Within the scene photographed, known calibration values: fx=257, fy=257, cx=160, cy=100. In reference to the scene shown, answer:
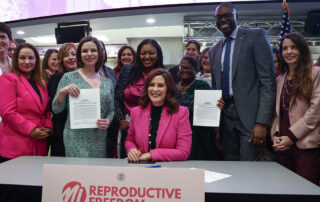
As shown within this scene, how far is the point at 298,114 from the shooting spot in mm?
2096

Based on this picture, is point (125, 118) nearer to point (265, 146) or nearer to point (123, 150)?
point (123, 150)

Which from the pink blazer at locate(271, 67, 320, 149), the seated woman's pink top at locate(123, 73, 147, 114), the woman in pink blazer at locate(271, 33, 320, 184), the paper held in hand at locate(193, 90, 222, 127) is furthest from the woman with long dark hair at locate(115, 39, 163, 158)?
the pink blazer at locate(271, 67, 320, 149)

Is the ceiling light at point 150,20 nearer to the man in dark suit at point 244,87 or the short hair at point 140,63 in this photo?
the short hair at point 140,63

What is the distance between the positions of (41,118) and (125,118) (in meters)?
0.77

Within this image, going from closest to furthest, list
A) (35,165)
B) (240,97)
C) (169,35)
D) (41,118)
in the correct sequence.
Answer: (35,165)
(240,97)
(41,118)
(169,35)

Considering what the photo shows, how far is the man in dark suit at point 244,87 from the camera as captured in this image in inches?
84.7

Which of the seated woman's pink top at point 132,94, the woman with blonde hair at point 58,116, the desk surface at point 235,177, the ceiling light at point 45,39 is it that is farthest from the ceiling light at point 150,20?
the desk surface at point 235,177

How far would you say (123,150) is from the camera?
2510 mm

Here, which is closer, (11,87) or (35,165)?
(35,165)

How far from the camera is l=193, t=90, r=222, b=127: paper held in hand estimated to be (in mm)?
2244

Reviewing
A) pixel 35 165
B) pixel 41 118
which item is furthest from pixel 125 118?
pixel 35 165

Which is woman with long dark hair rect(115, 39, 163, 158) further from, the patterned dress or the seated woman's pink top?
the patterned dress

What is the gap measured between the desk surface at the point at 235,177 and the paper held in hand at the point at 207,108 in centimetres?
53

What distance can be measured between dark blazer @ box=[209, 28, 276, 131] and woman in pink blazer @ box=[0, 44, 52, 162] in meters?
1.73
